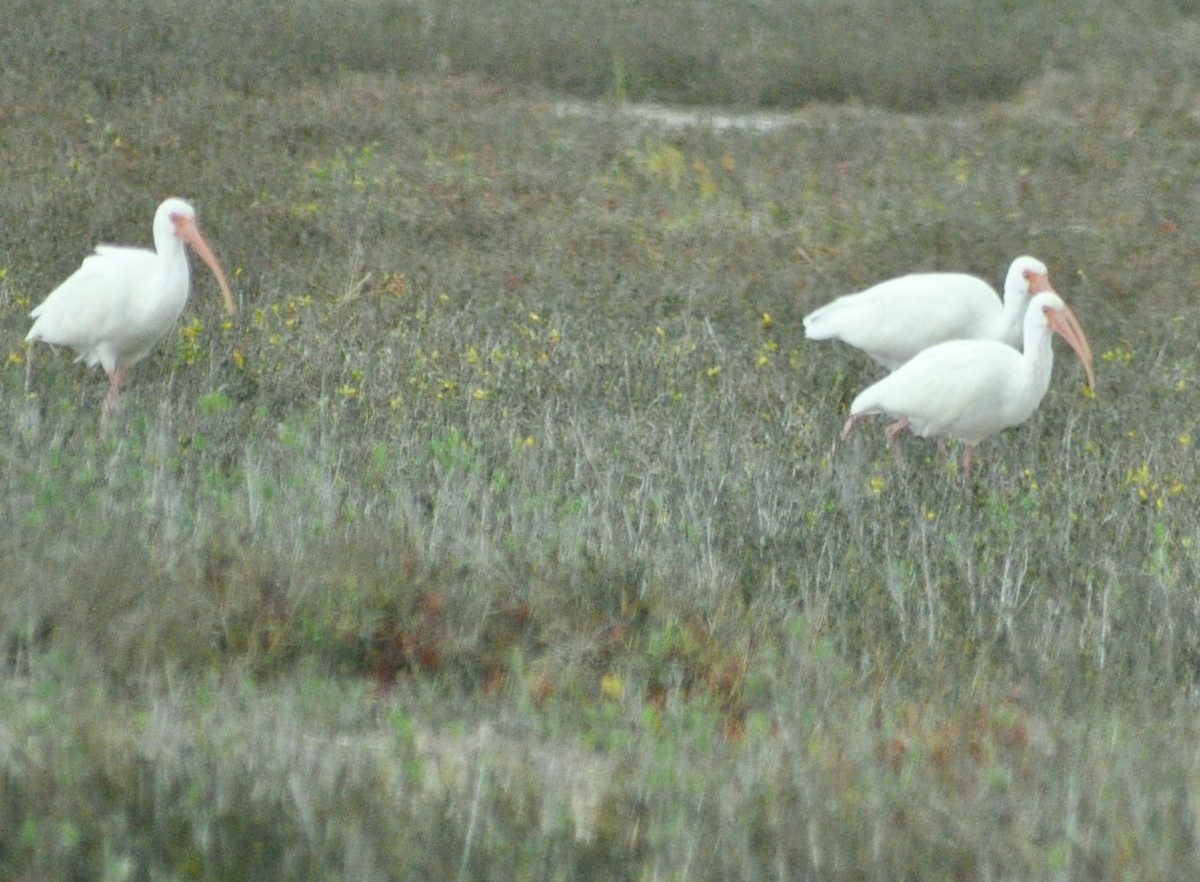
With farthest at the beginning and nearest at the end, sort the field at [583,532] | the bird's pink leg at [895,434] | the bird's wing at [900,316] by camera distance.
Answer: the bird's wing at [900,316] < the bird's pink leg at [895,434] < the field at [583,532]

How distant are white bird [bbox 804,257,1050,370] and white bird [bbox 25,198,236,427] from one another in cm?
270

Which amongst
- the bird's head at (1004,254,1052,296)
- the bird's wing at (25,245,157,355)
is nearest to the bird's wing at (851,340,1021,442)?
the bird's head at (1004,254,1052,296)

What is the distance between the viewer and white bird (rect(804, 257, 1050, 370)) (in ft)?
28.4

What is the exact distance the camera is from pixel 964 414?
755 cm

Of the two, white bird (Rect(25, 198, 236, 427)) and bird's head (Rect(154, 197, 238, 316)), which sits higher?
bird's head (Rect(154, 197, 238, 316))

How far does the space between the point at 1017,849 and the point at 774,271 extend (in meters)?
8.07

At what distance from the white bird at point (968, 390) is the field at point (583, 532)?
177 millimetres

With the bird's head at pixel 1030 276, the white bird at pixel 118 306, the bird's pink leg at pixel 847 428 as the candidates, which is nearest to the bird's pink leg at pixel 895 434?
the bird's pink leg at pixel 847 428

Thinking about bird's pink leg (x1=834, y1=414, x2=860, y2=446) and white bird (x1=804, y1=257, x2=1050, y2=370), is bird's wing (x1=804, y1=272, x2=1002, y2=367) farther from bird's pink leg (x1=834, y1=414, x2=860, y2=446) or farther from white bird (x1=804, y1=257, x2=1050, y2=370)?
bird's pink leg (x1=834, y1=414, x2=860, y2=446)

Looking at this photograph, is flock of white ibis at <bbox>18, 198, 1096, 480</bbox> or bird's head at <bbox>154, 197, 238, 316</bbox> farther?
bird's head at <bbox>154, 197, 238, 316</bbox>

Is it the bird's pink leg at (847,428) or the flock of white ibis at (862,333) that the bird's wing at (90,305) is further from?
the bird's pink leg at (847,428)

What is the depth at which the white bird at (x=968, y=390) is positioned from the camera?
753 cm

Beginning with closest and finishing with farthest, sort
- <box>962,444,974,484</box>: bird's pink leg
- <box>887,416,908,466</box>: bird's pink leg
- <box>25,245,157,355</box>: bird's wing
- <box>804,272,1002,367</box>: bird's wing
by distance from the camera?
<box>962,444,974,484</box>: bird's pink leg, <box>887,416,908,466</box>: bird's pink leg, <box>25,245,157,355</box>: bird's wing, <box>804,272,1002,367</box>: bird's wing

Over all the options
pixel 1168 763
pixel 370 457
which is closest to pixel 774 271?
pixel 370 457
